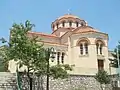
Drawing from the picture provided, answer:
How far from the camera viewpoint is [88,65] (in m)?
38.2

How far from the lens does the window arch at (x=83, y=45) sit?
129 ft

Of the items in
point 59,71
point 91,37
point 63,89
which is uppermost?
point 91,37

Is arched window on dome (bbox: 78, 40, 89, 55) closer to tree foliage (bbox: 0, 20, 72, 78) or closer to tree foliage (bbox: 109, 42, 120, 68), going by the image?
tree foliage (bbox: 109, 42, 120, 68)

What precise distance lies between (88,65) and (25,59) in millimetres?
17110

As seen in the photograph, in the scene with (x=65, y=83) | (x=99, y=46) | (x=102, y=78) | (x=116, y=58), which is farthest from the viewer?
(x=99, y=46)

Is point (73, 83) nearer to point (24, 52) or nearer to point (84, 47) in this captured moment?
point (24, 52)

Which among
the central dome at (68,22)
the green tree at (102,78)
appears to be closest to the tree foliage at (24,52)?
the green tree at (102,78)

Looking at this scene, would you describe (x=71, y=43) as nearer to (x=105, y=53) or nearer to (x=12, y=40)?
(x=105, y=53)

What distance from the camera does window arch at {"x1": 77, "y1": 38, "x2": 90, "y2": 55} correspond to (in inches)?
1543

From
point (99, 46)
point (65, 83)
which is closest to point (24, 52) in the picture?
point (65, 83)

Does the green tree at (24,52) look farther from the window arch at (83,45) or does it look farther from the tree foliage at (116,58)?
the window arch at (83,45)

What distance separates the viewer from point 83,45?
1553 inches

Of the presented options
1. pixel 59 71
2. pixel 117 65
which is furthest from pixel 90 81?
pixel 59 71

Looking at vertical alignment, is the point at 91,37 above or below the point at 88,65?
above
